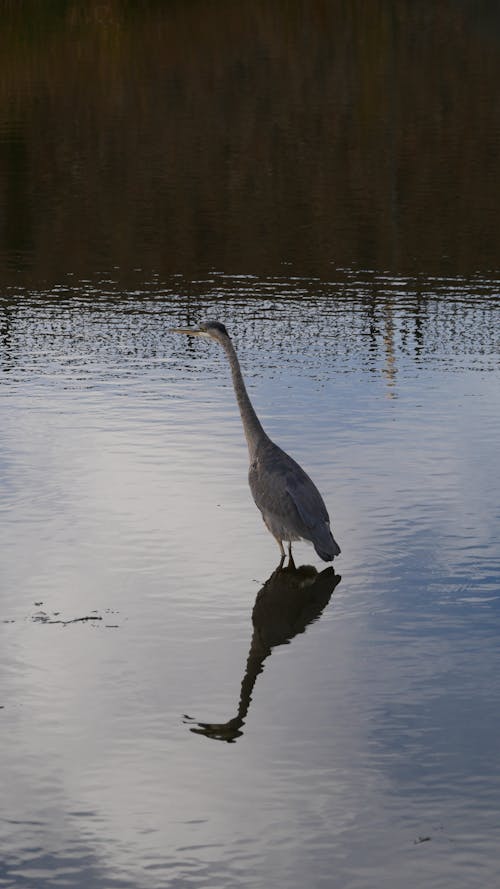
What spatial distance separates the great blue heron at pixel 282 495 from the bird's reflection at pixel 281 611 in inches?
9.7

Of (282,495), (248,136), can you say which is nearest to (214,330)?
(282,495)

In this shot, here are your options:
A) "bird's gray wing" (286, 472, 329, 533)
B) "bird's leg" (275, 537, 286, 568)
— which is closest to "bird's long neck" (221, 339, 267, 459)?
"bird's gray wing" (286, 472, 329, 533)

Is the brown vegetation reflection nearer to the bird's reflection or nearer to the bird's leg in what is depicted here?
the bird's leg

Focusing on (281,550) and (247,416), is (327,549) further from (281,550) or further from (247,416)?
(247,416)

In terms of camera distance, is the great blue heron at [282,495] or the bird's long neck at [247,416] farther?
the bird's long neck at [247,416]

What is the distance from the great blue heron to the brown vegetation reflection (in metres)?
11.7

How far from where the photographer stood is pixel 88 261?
24.2 metres

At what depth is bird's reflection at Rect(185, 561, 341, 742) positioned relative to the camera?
351 inches

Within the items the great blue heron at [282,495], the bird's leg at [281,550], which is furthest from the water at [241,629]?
the great blue heron at [282,495]

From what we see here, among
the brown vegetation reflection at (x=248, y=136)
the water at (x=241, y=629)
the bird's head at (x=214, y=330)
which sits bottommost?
the water at (x=241, y=629)

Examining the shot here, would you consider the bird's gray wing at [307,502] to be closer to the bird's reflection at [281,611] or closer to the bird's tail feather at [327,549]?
the bird's tail feather at [327,549]

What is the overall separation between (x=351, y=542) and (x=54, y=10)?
197ft

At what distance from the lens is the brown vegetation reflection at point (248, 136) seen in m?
25.5

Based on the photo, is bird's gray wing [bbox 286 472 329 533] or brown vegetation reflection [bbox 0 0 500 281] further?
brown vegetation reflection [bbox 0 0 500 281]
